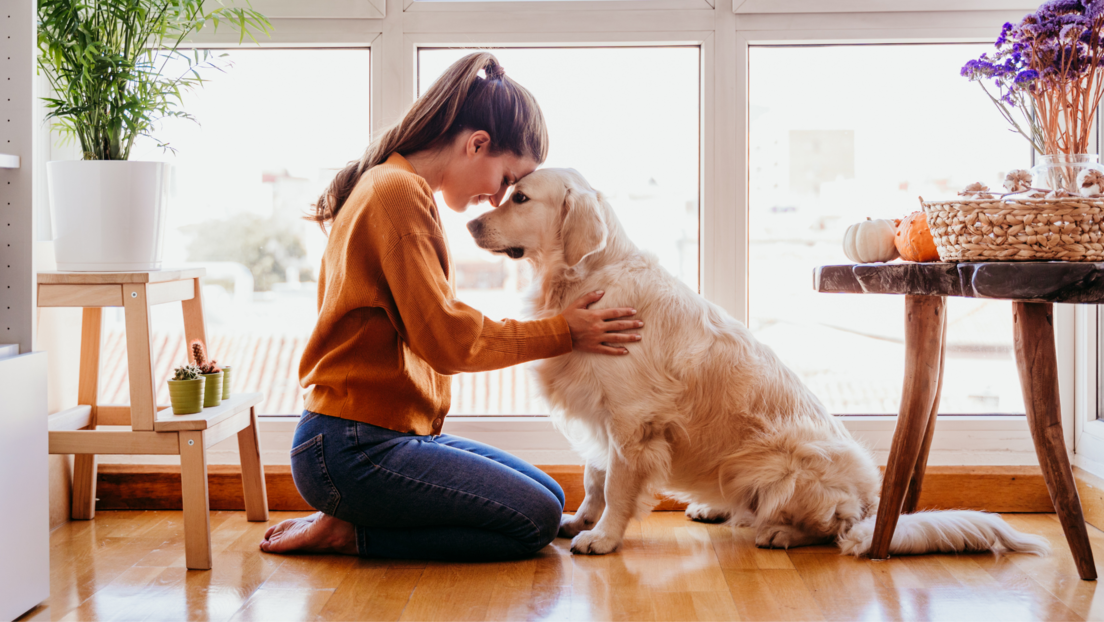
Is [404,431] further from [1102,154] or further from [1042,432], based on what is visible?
[1102,154]

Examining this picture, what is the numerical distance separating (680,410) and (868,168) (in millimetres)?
1138

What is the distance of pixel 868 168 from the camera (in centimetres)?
258

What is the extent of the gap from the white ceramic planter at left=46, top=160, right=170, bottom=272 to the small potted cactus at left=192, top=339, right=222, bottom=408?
26 cm

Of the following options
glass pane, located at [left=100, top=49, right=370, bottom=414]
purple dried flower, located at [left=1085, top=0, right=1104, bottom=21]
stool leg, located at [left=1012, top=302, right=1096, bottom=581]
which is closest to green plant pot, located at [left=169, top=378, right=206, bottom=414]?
glass pane, located at [left=100, top=49, right=370, bottom=414]

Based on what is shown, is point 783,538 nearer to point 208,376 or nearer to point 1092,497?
point 1092,497

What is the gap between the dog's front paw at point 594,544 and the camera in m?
2.03

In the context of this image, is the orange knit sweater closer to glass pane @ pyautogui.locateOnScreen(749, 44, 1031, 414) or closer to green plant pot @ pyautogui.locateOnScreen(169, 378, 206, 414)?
green plant pot @ pyautogui.locateOnScreen(169, 378, 206, 414)

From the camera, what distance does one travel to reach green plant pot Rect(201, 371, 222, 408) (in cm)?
207

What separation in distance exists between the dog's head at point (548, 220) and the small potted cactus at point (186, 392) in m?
0.79

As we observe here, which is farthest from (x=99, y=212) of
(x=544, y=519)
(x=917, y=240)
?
(x=917, y=240)

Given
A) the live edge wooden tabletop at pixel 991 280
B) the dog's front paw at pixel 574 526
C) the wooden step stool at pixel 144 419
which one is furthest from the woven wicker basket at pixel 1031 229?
the wooden step stool at pixel 144 419

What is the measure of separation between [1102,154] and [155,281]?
107 inches

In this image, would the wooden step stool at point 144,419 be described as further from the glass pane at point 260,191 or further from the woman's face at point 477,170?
the woman's face at point 477,170

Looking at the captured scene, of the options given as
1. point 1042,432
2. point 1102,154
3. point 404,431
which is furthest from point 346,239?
point 1102,154
